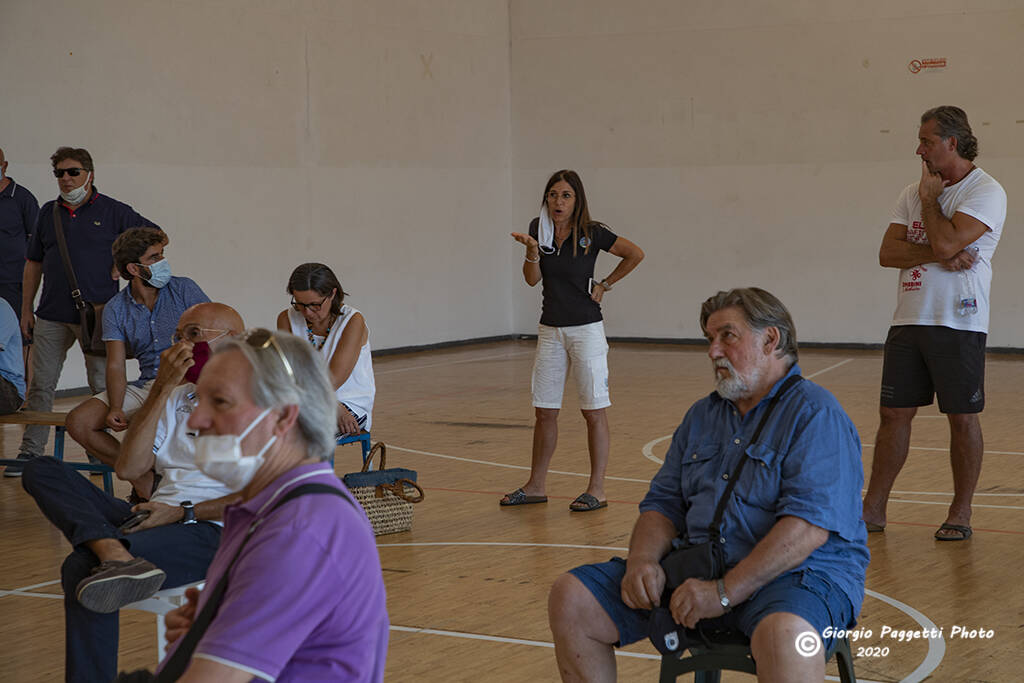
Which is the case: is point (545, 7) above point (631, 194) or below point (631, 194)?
above

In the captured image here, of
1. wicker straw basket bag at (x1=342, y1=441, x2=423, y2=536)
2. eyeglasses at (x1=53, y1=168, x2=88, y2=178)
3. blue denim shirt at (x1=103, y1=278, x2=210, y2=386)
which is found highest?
eyeglasses at (x1=53, y1=168, x2=88, y2=178)

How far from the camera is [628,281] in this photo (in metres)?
15.7

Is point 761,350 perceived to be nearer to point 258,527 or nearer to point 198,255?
point 258,527

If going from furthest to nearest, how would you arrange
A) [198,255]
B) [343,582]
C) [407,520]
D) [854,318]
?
[854,318], [198,255], [407,520], [343,582]

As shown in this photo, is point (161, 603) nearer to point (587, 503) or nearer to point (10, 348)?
point (587, 503)

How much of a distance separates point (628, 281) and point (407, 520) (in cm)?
995

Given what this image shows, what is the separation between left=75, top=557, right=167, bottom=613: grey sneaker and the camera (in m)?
3.31

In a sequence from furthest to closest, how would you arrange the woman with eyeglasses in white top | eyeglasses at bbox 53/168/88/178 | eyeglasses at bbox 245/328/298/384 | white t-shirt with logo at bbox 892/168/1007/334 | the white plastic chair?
eyeglasses at bbox 53/168/88/178 < the woman with eyeglasses in white top < white t-shirt with logo at bbox 892/168/1007/334 < the white plastic chair < eyeglasses at bbox 245/328/298/384

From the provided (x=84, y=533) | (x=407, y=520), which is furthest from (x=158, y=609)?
(x=407, y=520)

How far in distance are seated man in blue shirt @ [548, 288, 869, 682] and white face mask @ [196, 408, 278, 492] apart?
123cm

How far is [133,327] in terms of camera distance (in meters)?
6.27

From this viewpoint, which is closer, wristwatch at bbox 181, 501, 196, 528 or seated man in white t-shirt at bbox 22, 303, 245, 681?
seated man in white t-shirt at bbox 22, 303, 245, 681

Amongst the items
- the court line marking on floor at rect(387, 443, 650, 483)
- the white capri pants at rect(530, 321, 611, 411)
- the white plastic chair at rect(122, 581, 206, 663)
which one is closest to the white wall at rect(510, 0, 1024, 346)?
the court line marking on floor at rect(387, 443, 650, 483)

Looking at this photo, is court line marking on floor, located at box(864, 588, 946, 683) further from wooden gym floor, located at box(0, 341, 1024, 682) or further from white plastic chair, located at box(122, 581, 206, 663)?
white plastic chair, located at box(122, 581, 206, 663)
